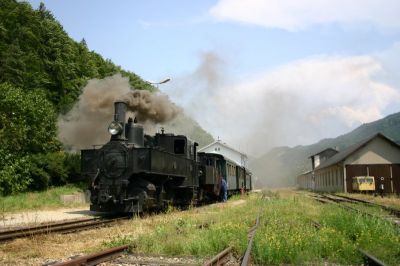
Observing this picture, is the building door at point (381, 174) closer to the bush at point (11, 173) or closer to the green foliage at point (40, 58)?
the green foliage at point (40, 58)

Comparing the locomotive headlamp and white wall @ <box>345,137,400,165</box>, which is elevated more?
white wall @ <box>345,137,400,165</box>

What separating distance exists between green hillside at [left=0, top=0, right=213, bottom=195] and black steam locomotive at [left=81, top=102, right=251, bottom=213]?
8691mm

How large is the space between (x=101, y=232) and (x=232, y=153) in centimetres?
8086

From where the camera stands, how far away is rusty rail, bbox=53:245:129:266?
5.90 m

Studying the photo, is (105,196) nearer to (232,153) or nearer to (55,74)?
(55,74)

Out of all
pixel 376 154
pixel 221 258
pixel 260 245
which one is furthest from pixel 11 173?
pixel 376 154

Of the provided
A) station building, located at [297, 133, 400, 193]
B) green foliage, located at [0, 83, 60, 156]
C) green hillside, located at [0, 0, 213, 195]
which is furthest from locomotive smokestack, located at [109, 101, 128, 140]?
station building, located at [297, 133, 400, 193]

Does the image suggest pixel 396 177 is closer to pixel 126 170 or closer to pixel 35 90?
pixel 126 170

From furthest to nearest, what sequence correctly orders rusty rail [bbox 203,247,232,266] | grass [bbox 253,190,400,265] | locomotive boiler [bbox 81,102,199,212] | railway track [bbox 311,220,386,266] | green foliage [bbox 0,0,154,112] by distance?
green foliage [bbox 0,0,154,112], locomotive boiler [bbox 81,102,199,212], grass [bbox 253,190,400,265], railway track [bbox 311,220,386,266], rusty rail [bbox 203,247,232,266]

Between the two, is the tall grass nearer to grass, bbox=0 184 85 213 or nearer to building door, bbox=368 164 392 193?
grass, bbox=0 184 85 213

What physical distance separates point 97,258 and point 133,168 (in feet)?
27.1

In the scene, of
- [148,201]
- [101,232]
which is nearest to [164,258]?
[101,232]

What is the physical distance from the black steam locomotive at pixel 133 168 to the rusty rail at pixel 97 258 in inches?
275

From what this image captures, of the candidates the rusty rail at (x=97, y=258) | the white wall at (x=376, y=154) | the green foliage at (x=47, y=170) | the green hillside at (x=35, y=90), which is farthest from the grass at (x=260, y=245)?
the white wall at (x=376, y=154)
